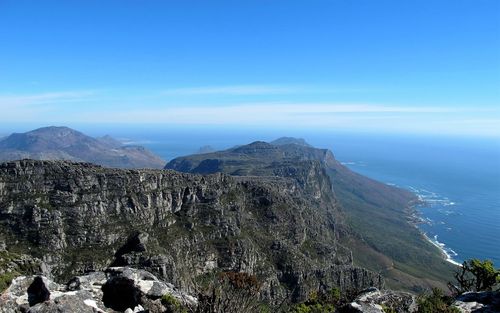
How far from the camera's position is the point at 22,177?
151000 mm

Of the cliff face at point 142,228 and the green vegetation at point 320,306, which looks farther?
the cliff face at point 142,228

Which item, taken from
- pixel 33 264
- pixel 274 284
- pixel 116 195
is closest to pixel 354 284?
pixel 274 284

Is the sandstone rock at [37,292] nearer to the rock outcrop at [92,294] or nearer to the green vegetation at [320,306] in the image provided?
the rock outcrop at [92,294]

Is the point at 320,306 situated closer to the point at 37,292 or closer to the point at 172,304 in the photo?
the point at 172,304

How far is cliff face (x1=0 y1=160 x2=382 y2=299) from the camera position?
13988 centimetres

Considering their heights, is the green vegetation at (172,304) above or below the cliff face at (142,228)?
above

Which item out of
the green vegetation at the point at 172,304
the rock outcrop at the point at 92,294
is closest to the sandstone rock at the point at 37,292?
the rock outcrop at the point at 92,294

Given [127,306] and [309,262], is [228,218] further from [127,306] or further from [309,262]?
[127,306]

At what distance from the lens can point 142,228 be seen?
162 meters

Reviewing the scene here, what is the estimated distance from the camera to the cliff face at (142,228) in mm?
139875

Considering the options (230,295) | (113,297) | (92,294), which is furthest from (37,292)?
(230,295)

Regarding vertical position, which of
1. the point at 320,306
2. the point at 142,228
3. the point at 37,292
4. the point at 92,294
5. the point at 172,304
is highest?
the point at 37,292

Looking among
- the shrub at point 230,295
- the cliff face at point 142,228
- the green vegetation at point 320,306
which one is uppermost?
the shrub at point 230,295

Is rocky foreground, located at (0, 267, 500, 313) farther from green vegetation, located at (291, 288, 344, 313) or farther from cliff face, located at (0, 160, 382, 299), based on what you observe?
cliff face, located at (0, 160, 382, 299)
